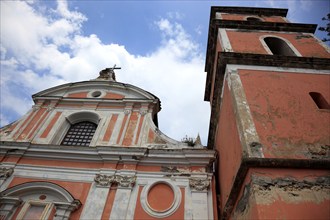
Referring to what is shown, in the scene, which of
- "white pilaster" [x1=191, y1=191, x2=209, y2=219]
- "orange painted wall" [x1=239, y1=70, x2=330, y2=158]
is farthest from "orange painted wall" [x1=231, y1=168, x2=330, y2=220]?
"white pilaster" [x1=191, y1=191, x2=209, y2=219]

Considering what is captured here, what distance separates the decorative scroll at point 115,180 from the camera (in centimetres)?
729

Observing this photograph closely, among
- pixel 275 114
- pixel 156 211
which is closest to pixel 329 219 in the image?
pixel 275 114

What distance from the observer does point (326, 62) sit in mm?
6574

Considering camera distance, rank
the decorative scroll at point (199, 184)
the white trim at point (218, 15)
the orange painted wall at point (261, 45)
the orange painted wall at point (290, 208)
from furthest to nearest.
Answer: the white trim at point (218, 15), the orange painted wall at point (261, 45), the decorative scroll at point (199, 184), the orange painted wall at point (290, 208)

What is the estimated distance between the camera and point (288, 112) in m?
5.02

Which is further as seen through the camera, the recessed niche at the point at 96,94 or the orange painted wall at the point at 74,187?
the recessed niche at the point at 96,94

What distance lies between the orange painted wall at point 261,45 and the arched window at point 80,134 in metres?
6.64

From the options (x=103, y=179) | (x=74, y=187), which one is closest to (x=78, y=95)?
(x=74, y=187)

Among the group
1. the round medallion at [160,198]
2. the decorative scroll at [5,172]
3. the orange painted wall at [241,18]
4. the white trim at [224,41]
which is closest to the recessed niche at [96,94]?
the decorative scroll at [5,172]

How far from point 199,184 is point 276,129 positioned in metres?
3.41

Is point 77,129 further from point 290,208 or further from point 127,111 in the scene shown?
point 290,208

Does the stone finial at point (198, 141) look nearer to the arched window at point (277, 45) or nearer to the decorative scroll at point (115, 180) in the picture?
the decorative scroll at point (115, 180)

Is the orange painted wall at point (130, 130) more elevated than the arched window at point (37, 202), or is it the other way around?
the orange painted wall at point (130, 130)

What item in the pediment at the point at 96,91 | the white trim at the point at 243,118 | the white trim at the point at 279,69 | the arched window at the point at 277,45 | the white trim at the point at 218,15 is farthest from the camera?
the white trim at the point at 218,15
